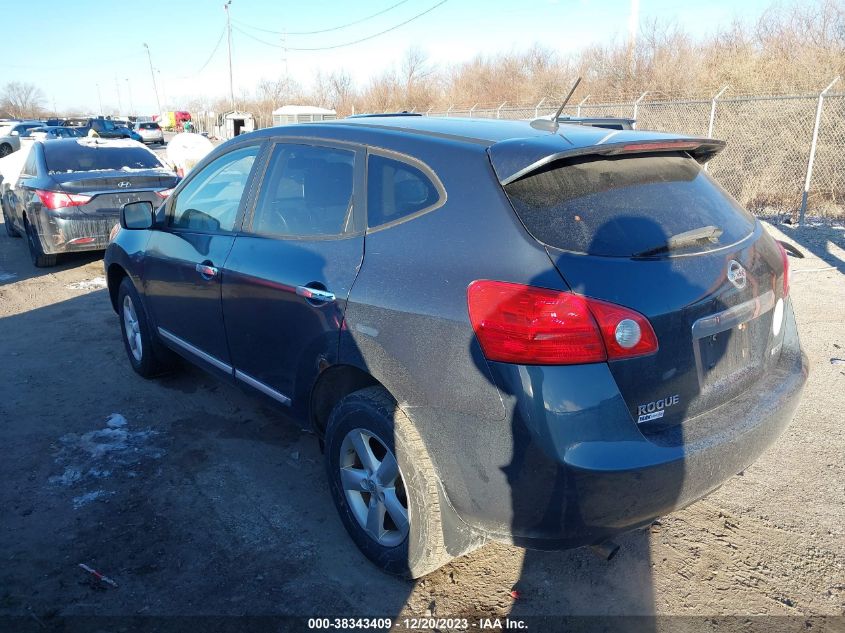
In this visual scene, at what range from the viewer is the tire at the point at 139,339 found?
4.60 m

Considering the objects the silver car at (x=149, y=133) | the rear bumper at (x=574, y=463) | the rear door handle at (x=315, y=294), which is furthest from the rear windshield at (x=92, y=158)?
the silver car at (x=149, y=133)

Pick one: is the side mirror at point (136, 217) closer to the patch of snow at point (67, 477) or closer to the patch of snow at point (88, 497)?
the patch of snow at point (67, 477)

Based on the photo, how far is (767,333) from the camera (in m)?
2.64

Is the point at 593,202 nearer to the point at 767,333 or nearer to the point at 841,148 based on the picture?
the point at 767,333

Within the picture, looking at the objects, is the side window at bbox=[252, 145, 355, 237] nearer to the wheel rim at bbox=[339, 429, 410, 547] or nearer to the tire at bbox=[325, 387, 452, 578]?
the tire at bbox=[325, 387, 452, 578]

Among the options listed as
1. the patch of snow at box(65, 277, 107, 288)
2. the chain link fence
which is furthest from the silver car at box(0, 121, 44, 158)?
the chain link fence

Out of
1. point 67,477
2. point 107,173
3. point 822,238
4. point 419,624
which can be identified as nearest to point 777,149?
point 822,238

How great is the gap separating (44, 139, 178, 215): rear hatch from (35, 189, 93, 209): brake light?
2.2 inches

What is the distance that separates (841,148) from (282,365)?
11842mm

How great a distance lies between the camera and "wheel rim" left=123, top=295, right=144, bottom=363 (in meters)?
4.80

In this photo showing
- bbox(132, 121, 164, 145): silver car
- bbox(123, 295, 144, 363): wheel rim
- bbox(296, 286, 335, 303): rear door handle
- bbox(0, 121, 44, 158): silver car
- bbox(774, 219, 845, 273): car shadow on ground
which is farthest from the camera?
bbox(132, 121, 164, 145): silver car

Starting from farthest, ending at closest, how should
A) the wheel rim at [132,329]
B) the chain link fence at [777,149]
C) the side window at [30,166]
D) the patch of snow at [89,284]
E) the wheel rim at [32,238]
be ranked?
the chain link fence at [777,149], the side window at [30,166], the wheel rim at [32,238], the patch of snow at [89,284], the wheel rim at [132,329]

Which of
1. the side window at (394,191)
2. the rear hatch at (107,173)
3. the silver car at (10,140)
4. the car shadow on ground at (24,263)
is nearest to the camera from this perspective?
the side window at (394,191)

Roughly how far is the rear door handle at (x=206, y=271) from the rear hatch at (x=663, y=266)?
1.90 meters
